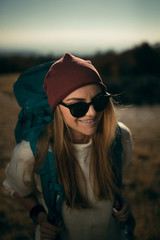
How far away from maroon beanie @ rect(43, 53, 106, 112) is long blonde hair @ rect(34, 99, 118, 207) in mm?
135

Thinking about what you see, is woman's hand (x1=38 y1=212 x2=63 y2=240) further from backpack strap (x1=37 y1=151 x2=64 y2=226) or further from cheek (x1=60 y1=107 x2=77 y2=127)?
cheek (x1=60 y1=107 x2=77 y2=127)

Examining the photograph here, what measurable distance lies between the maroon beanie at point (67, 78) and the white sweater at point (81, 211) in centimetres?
43

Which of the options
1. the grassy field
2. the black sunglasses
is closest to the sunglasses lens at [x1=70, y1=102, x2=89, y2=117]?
the black sunglasses

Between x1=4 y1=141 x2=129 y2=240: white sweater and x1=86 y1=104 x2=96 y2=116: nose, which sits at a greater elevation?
x1=86 y1=104 x2=96 y2=116: nose

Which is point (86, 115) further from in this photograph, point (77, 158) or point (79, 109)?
point (77, 158)

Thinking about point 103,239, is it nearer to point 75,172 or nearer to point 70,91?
point 75,172

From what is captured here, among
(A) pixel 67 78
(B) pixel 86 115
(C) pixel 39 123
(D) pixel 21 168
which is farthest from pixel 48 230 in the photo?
(A) pixel 67 78

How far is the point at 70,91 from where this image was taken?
4.14 feet

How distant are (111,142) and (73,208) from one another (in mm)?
611

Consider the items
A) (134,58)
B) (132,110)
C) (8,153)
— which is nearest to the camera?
(8,153)

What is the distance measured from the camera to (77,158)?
148 centimetres

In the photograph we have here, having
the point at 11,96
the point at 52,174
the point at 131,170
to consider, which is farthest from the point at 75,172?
the point at 11,96

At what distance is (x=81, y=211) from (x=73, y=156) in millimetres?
460

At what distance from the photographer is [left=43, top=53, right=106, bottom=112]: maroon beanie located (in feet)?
4.12
